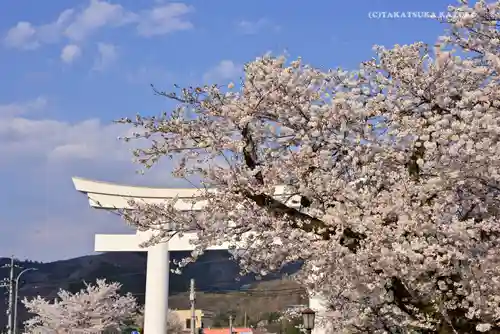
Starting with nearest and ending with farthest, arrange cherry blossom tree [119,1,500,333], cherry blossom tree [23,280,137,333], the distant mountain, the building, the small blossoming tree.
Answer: cherry blossom tree [119,1,500,333] < cherry blossom tree [23,280,137,333] < the small blossoming tree < the distant mountain < the building

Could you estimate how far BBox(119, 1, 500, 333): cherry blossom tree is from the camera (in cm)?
729

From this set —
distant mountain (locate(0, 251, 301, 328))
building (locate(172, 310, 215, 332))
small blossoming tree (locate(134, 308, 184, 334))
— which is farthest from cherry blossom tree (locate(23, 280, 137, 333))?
building (locate(172, 310, 215, 332))

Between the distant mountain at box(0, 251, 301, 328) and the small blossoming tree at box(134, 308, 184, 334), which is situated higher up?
the distant mountain at box(0, 251, 301, 328)

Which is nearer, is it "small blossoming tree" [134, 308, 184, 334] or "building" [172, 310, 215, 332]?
"small blossoming tree" [134, 308, 184, 334]

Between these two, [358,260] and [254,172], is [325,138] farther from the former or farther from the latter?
[358,260]

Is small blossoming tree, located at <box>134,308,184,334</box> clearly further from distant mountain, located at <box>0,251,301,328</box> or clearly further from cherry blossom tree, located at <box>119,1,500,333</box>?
cherry blossom tree, located at <box>119,1,500,333</box>

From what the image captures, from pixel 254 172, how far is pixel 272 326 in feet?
220

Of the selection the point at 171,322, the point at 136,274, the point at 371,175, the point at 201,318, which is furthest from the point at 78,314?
the point at 201,318

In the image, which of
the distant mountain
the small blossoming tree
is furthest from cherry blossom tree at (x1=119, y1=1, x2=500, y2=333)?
the small blossoming tree

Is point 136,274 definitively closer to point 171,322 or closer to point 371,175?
point 171,322

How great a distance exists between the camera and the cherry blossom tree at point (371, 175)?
729 cm

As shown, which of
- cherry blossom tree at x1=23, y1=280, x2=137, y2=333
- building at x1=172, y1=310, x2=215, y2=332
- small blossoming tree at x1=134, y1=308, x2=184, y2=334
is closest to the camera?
cherry blossom tree at x1=23, y1=280, x2=137, y2=333

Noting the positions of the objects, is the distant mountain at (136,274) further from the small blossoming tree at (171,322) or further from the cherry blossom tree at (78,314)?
the cherry blossom tree at (78,314)

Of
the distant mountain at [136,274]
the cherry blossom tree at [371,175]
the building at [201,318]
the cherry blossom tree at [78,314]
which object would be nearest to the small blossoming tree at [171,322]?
the distant mountain at [136,274]
